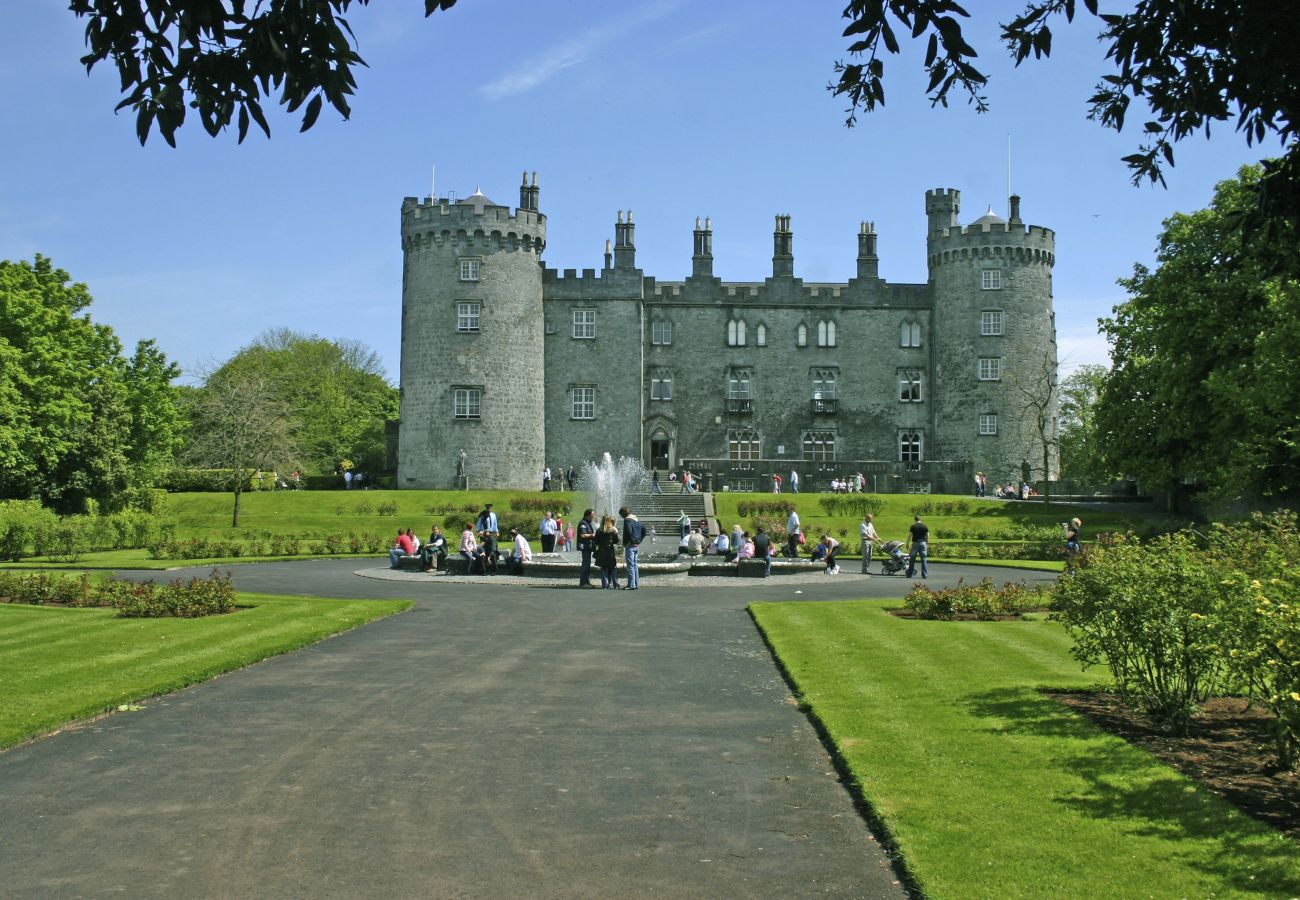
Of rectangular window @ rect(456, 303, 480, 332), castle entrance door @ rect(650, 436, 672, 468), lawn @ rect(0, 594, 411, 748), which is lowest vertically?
lawn @ rect(0, 594, 411, 748)

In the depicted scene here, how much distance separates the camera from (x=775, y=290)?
66.9 meters

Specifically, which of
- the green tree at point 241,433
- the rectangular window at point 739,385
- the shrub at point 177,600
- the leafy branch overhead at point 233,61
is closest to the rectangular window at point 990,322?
the rectangular window at point 739,385

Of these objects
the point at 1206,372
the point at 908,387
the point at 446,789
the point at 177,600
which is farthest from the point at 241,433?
the point at 446,789

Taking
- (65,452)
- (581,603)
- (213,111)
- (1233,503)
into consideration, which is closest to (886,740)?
(213,111)

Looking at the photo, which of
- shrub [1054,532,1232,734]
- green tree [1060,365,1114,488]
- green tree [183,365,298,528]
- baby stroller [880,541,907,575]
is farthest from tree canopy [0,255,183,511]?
green tree [1060,365,1114,488]

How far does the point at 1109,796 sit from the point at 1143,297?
41751 mm

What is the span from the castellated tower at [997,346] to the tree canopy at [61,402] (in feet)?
134

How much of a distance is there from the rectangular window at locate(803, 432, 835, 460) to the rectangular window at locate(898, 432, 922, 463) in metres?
3.74

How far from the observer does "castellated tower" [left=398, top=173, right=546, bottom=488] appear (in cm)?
6025

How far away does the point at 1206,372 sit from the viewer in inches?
1647

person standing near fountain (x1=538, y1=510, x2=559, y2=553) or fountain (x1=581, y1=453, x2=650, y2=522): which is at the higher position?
fountain (x1=581, y1=453, x2=650, y2=522)

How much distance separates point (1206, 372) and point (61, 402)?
42.8 metres

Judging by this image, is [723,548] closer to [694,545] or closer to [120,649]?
[694,545]

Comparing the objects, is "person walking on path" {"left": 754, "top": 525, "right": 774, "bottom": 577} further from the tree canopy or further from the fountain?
the tree canopy
